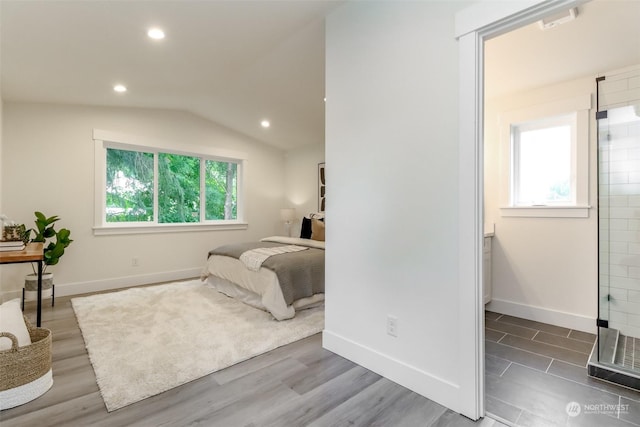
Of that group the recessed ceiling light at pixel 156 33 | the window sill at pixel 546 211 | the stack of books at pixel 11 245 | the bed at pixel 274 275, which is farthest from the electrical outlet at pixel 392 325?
the stack of books at pixel 11 245

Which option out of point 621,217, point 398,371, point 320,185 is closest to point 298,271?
point 398,371

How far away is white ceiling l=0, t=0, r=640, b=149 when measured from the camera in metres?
2.10

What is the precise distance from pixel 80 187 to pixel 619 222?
18.3ft

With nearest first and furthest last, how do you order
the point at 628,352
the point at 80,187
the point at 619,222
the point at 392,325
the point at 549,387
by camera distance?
the point at 549,387, the point at 392,325, the point at 628,352, the point at 619,222, the point at 80,187

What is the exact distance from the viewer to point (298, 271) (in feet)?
10.3

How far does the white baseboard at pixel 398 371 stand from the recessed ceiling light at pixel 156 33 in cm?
268

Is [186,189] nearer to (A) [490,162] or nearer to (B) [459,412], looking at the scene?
(A) [490,162]

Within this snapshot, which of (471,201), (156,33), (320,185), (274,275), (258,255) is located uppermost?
(156,33)

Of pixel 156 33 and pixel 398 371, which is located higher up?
pixel 156 33

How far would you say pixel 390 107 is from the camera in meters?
1.96

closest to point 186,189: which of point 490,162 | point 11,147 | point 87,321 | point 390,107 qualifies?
point 11,147

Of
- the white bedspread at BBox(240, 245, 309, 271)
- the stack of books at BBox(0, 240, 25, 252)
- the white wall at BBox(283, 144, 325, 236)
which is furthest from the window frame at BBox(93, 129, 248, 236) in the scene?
the white bedspread at BBox(240, 245, 309, 271)

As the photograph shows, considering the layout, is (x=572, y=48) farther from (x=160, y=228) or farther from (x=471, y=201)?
(x=160, y=228)

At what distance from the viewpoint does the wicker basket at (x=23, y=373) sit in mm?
1626
